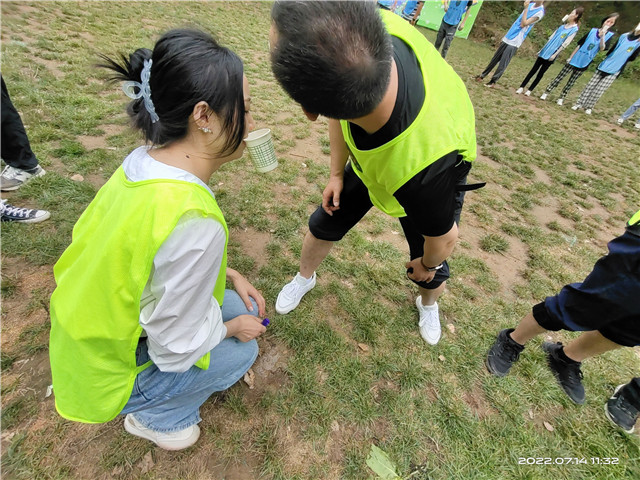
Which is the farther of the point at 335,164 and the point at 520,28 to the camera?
the point at 520,28

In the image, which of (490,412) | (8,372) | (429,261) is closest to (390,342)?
(490,412)

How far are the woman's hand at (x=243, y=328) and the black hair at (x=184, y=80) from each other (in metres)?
0.76

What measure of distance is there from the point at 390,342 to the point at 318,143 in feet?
9.70

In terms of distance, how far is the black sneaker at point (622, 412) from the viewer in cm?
191

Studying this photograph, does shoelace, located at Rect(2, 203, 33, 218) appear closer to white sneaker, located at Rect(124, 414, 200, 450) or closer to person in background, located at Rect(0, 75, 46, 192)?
person in background, located at Rect(0, 75, 46, 192)

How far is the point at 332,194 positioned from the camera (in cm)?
182

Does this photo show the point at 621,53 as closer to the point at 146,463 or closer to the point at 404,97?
the point at 404,97

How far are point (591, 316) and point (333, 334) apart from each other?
143 centimetres

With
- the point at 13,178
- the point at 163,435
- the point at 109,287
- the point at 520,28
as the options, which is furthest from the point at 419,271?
the point at 520,28

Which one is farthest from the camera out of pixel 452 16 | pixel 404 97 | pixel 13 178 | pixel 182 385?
pixel 452 16

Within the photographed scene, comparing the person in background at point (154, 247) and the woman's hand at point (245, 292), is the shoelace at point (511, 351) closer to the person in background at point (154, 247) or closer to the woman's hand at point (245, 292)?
the woman's hand at point (245, 292)

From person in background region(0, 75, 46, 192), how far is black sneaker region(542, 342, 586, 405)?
4346mm

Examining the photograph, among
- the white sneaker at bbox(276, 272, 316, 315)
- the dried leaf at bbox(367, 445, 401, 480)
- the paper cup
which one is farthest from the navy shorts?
the paper cup

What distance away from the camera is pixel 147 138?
3.66ft
